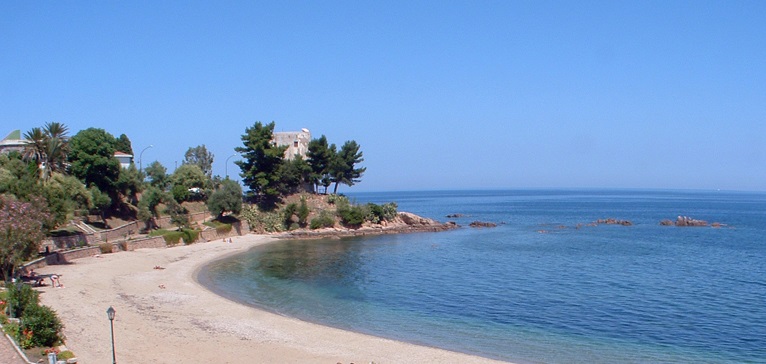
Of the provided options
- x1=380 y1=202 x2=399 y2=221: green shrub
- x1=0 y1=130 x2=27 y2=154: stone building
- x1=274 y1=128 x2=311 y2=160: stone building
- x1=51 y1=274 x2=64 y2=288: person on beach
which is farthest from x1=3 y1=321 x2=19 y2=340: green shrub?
x1=274 y1=128 x2=311 y2=160: stone building

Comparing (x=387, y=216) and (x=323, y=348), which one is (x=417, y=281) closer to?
(x=323, y=348)

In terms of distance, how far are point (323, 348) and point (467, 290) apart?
17621mm

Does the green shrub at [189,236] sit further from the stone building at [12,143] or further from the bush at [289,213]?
the stone building at [12,143]

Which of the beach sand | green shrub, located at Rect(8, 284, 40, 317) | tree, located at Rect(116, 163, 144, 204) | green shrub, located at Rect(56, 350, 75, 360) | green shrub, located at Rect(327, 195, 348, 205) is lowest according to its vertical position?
the beach sand

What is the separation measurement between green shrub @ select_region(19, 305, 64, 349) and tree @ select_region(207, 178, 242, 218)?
50.1 metres

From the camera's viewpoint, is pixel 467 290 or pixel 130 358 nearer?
pixel 130 358

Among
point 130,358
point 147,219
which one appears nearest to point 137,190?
point 147,219

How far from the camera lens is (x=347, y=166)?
316 feet

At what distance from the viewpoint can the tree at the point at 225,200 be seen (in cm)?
7194

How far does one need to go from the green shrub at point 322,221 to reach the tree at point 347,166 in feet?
44.6

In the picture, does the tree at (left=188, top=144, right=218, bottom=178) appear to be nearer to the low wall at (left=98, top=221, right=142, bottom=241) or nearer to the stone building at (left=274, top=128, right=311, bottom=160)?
the stone building at (left=274, top=128, right=311, bottom=160)

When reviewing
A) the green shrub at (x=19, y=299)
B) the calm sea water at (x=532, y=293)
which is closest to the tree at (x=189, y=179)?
the calm sea water at (x=532, y=293)

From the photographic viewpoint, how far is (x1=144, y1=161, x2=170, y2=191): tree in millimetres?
81387

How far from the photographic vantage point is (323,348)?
26281 mm
